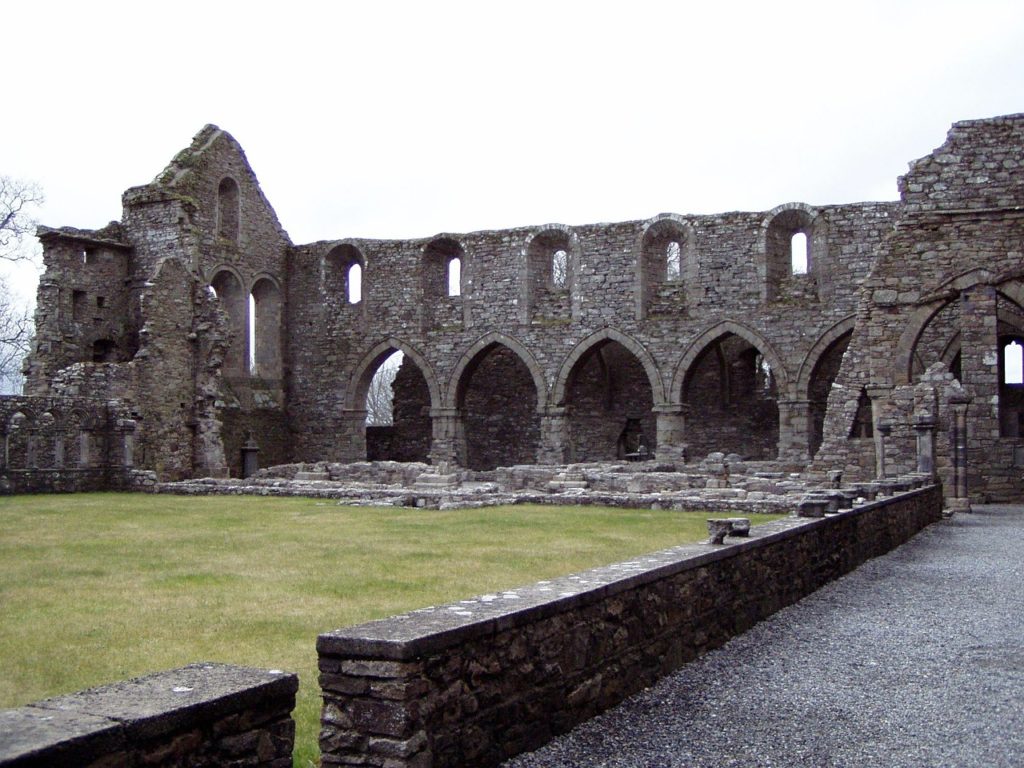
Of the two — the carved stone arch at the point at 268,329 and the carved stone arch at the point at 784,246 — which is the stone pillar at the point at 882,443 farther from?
the carved stone arch at the point at 268,329

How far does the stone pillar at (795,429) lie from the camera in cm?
2386

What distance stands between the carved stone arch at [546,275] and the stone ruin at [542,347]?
7 cm

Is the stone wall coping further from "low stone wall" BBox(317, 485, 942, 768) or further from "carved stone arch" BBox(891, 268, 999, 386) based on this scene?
"carved stone arch" BBox(891, 268, 999, 386)

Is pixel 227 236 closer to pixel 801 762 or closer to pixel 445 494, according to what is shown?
pixel 445 494

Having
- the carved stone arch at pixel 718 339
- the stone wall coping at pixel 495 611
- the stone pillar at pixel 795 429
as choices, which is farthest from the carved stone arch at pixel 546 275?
the stone wall coping at pixel 495 611

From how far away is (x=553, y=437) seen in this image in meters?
25.9

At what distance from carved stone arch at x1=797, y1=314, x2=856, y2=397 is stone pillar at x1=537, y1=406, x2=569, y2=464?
5.57 metres

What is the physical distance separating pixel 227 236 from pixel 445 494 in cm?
1322

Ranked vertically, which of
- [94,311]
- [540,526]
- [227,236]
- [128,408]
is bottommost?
[540,526]

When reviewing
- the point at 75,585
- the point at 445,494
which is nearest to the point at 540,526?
the point at 445,494

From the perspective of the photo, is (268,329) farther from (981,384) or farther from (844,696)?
(844,696)

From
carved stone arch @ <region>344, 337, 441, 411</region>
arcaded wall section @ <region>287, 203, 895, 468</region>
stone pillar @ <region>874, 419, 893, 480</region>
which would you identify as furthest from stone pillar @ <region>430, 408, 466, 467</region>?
stone pillar @ <region>874, 419, 893, 480</region>

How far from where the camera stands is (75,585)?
782 centimetres

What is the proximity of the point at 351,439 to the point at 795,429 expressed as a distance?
11.1 metres
